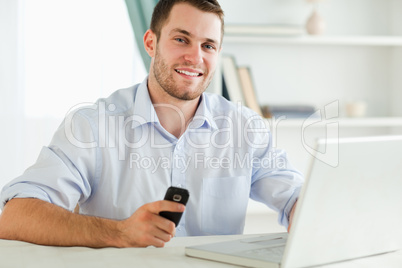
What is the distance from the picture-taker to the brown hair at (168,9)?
5.66ft

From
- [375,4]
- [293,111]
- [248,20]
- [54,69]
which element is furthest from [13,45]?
[375,4]

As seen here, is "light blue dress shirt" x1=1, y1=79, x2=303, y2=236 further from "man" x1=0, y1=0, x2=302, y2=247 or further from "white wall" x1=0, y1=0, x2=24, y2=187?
"white wall" x1=0, y1=0, x2=24, y2=187

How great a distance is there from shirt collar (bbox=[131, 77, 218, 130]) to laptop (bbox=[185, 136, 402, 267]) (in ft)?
2.24

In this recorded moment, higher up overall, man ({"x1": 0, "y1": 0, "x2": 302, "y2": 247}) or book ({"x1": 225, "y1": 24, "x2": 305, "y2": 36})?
book ({"x1": 225, "y1": 24, "x2": 305, "y2": 36})

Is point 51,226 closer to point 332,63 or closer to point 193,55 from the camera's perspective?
point 193,55

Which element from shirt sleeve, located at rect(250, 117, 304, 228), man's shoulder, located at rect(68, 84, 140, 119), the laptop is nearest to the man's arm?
the laptop

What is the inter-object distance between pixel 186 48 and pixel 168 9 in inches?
5.9

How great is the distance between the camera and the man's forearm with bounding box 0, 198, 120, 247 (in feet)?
3.67

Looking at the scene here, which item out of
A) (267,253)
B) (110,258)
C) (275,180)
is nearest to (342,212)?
(267,253)

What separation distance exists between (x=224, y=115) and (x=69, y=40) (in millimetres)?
1172

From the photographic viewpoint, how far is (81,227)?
3.77 ft

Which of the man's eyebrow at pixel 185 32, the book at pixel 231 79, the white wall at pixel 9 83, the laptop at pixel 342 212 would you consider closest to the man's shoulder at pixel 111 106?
the man's eyebrow at pixel 185 32

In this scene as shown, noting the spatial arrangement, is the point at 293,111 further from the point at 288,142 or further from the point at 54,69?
the point at 54,69

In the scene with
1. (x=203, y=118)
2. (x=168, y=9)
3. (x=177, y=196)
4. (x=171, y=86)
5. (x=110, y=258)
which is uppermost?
(x=168, y=9)
